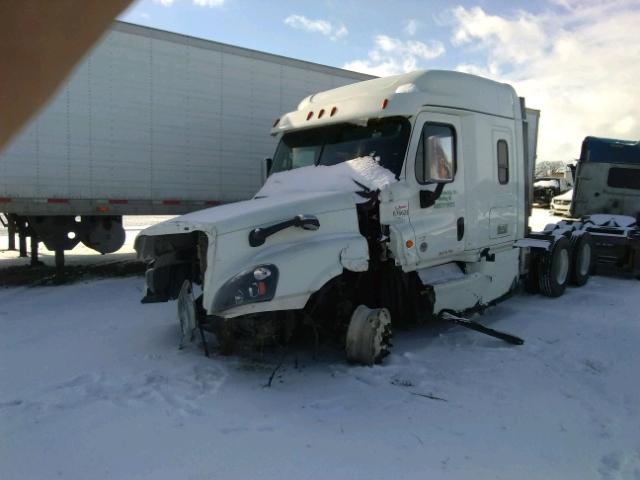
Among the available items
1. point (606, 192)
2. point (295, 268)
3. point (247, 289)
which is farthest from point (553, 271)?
point (247, 289)

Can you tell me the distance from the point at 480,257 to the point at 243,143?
18.2ft

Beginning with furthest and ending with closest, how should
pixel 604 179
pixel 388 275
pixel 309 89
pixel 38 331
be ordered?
pixel 604 179
pixel 309 89
pixel 38 331
pixel 388 275

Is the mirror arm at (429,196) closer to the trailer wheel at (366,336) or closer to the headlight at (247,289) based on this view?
the trailer wheel at (366,336)

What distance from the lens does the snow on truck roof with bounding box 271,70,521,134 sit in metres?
5.29

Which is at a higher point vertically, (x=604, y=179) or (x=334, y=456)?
(x=604, y=179)

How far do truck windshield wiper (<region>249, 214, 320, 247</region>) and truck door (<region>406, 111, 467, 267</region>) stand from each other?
1314 mm

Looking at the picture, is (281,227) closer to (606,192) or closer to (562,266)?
(562,266)

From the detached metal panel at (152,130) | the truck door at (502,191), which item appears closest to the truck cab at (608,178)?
the truck door at (502,191)

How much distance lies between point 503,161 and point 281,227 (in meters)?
3.76

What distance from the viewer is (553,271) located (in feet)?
26.0

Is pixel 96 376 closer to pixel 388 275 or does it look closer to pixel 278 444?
pixel 278 444

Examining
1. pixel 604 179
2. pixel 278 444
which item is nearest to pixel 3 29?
pixel 278 444

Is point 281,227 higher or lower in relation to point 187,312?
higher

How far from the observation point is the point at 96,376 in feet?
14.4
